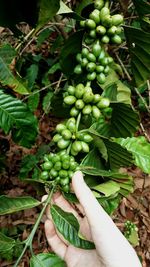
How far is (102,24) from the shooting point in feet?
4.32

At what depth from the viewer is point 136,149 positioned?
146 cm

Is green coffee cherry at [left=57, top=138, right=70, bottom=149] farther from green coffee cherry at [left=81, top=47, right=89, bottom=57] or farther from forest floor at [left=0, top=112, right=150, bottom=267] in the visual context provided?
forest floor at [left=0, top=112, right=150, bottom=267]

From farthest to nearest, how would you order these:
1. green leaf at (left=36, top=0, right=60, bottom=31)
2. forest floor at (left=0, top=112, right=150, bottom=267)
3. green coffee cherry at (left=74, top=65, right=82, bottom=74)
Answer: forest floor at (left=0, top=112, right=150, bottom=267) < green coffee cherry at (left=74, top=65, right=82, bottom=74) < green leaf at (left=36, top=0, right=60, bottom=31)

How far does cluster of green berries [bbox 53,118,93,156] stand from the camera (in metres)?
1.30

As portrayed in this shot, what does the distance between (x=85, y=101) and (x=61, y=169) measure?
222mm

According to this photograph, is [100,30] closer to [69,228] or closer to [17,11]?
[17,11]

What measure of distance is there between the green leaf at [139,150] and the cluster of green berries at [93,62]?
0.76 feet

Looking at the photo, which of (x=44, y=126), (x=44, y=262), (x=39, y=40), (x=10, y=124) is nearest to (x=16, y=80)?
(x=10, y=124)

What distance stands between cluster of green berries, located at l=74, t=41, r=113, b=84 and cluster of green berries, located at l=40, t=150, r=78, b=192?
0.87ft

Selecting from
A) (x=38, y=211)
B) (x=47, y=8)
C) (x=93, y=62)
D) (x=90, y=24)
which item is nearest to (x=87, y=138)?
(x=93, y=62)

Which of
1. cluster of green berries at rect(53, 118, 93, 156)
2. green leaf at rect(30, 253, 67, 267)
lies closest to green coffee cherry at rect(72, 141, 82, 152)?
cluster of green berries at rect(53, 118, 93, 156)

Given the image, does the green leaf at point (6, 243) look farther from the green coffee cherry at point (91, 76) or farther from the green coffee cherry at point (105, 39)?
the green coffee cherry at point (105, 39)

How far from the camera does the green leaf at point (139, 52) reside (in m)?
1.36

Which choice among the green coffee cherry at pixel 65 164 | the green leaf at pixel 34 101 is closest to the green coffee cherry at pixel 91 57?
the green coffee cherry at pixel 65 164
